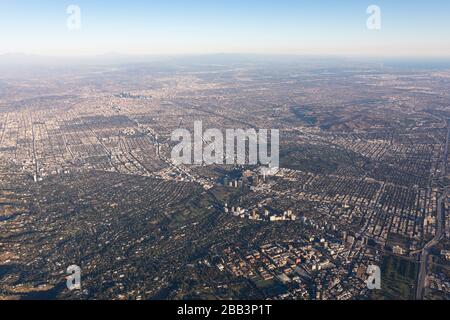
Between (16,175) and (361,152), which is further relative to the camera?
(361,152)

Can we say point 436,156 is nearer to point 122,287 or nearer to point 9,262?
point 122,287

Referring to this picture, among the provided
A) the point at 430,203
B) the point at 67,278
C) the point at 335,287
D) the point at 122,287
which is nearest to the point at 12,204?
the point at 67,278

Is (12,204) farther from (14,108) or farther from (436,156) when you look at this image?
(14,108)

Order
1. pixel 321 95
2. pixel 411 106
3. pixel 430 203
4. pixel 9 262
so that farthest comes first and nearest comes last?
pixel 321 95 < pixel 411 106 < pixel 430 203 < pixel 9 262

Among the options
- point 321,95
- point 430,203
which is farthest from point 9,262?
point 321,95

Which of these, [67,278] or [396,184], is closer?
[67,278]
